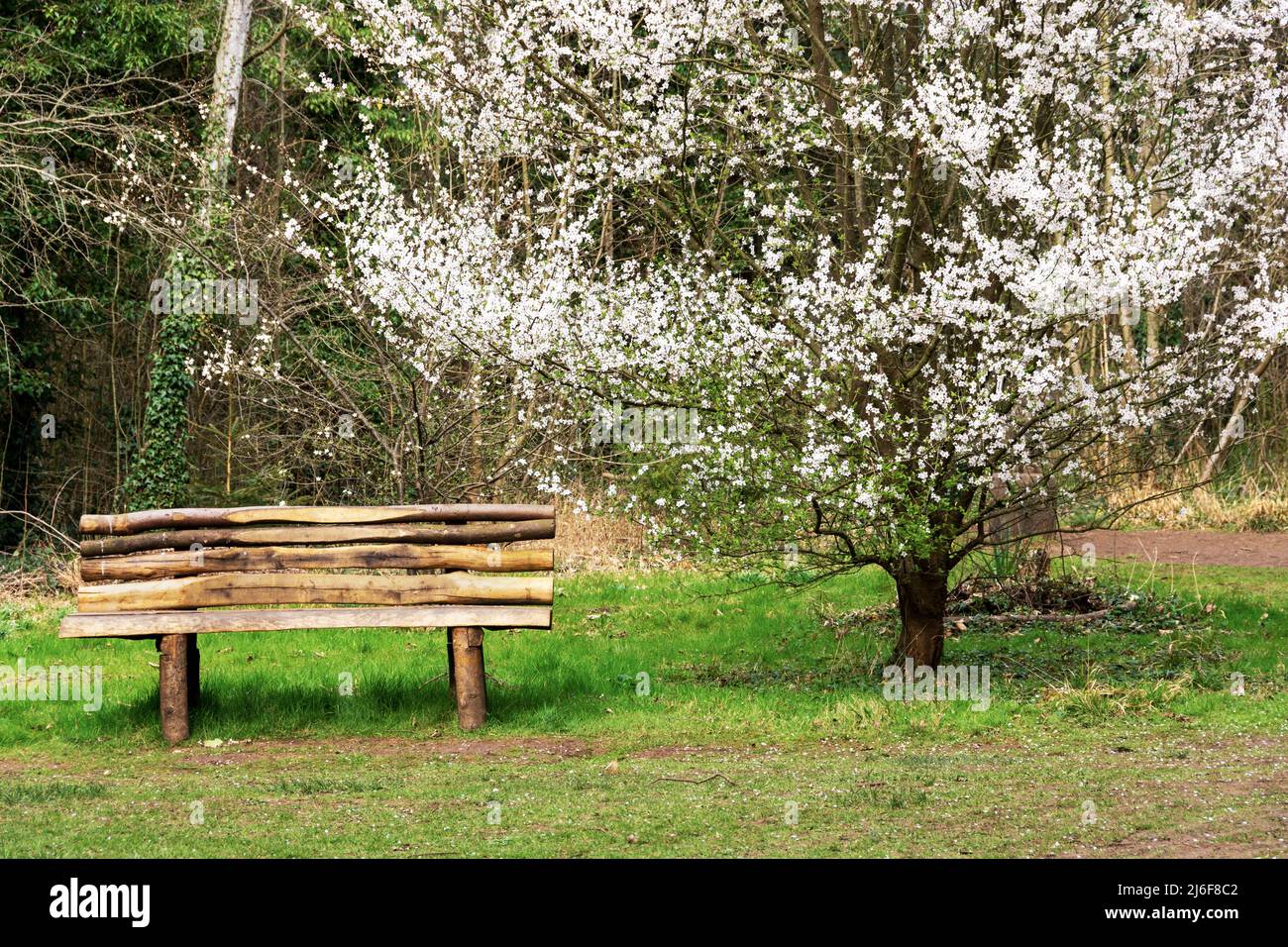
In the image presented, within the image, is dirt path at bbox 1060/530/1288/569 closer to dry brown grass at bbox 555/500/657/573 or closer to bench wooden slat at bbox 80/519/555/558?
dry brown grass at bbox 555/500/657/573

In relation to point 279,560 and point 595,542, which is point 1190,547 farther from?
point 279,560

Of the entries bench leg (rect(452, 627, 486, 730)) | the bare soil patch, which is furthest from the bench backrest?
the bare soil patch

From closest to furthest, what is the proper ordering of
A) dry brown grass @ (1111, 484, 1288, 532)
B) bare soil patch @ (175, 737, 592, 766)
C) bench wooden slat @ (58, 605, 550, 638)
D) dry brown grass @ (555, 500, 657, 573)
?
bare soil patch @ (175, 737, 592, 766), bench wooden slat @ (58, 605, 550, 638), dry brown grass @ (555, 500, 657, 573), dry brown grass @ (1111, 484, 1288, 532)

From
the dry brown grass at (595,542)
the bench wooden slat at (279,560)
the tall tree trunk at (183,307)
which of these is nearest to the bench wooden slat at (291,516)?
the bench wooden slat at (279,560)

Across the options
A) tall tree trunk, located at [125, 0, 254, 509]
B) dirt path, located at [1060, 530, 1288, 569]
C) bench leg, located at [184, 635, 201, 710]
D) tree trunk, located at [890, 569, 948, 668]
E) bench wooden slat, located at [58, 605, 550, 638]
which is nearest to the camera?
bench wooden slat, located at [58, 605, 550, 638]

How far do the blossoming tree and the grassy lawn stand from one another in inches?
46.6

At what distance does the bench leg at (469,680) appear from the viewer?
8.07m

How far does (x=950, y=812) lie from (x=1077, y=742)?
182cm

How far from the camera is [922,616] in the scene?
921 centimetres

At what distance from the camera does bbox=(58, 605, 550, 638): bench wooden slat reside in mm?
7812

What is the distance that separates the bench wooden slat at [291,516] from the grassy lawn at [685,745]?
1255mm

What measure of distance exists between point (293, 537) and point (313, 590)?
0.35 metres

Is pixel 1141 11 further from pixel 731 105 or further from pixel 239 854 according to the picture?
pixel 239 854

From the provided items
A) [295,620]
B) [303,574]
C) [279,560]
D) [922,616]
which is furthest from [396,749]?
[922,616]
